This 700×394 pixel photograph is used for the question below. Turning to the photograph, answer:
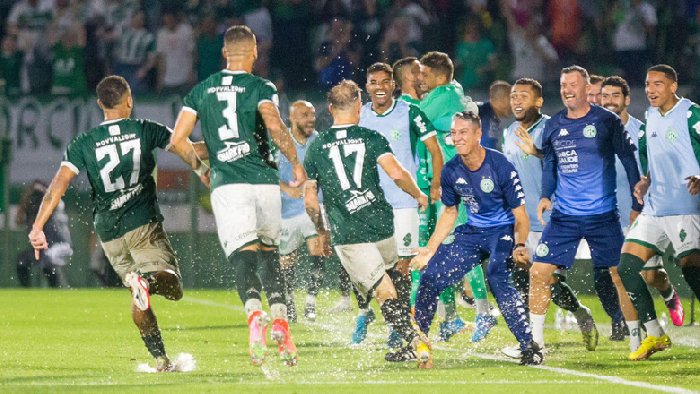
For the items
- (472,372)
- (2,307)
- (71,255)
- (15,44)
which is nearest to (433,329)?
(472,372)

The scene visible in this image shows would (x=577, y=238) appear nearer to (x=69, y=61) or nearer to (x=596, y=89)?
(x=596, y=89)

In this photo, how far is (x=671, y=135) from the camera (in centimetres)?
1100

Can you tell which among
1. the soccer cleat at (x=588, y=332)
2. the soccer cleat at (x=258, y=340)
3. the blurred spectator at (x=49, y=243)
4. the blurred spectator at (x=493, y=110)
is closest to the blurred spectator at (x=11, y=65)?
the blurred spectator at (x=49, y=243)

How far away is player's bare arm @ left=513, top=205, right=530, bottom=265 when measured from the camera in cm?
1005

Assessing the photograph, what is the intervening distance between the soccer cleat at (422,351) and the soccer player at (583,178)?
48.5 inches

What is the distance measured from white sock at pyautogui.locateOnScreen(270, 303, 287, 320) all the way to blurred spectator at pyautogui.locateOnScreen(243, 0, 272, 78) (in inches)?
497

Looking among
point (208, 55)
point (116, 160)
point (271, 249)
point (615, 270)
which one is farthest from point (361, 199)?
point (208, 55)

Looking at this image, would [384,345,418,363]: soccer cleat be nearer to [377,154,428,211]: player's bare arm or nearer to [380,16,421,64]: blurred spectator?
[377,154,428,211]: player's bare arm

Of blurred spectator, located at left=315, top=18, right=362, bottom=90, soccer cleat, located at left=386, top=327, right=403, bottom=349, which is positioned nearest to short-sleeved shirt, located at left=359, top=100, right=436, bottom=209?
soccer cleat, located at left=386, top=327, right=403, bottom=349

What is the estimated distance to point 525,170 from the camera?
503 inches

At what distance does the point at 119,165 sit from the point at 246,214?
3.28 ft

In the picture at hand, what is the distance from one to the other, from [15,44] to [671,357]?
49.3ft

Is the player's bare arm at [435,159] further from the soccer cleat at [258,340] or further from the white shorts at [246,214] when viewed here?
the soccer cleat at [258,340]

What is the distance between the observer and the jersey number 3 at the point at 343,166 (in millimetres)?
9844
